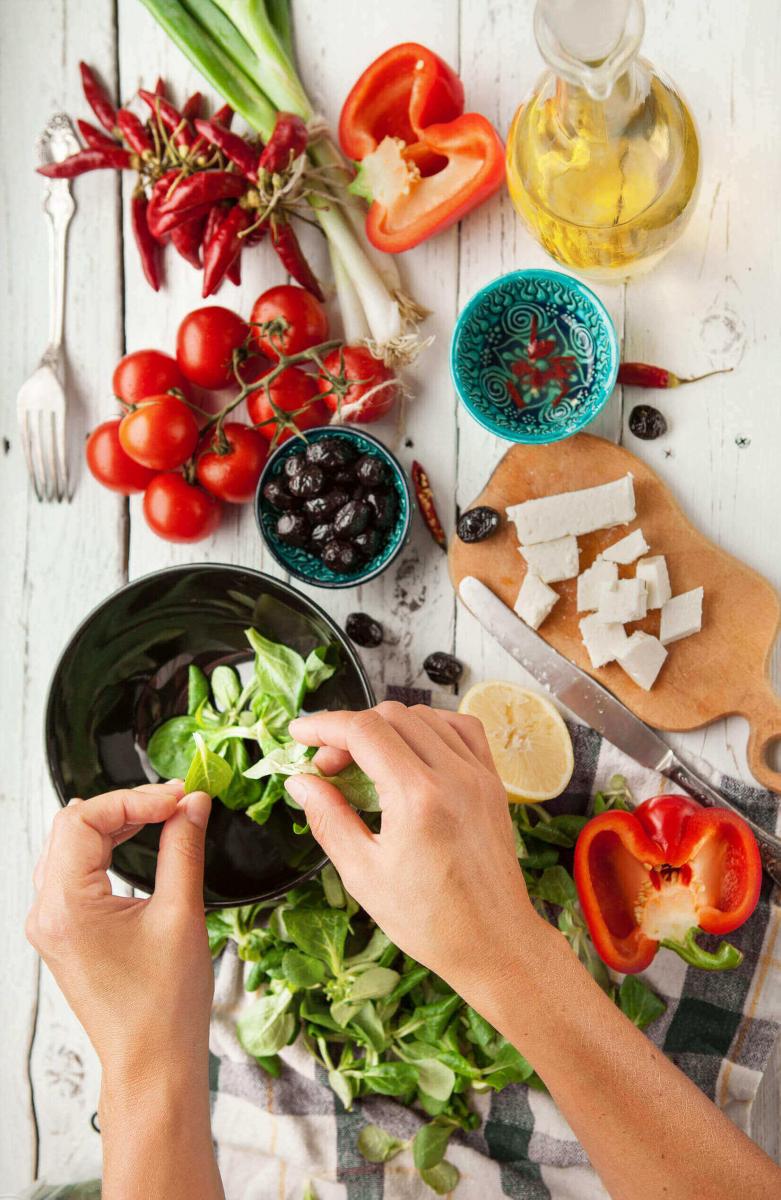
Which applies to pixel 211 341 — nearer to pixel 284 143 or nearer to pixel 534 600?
pixel 284 143

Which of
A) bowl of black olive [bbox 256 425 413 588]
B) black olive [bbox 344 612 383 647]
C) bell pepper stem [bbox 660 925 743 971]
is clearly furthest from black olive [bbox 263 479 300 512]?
bell pepper stem [bbox 660 925 743 971]

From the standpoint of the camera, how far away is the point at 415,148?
1.50m

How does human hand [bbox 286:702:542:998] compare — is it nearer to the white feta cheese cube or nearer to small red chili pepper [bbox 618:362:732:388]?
the white feta cheese cube

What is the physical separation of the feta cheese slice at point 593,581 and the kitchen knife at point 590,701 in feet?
0.28

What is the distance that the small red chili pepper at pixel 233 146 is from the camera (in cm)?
153

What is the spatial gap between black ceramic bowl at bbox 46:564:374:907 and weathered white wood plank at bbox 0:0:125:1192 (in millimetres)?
241

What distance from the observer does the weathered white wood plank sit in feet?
5.60

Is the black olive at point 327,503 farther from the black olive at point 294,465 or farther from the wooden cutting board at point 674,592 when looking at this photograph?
the wooden cutting board at point 674,592

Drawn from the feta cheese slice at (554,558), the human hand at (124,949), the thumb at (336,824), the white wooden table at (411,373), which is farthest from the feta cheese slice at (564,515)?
the human hand at (124,949)

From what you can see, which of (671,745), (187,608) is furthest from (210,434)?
(671,745)

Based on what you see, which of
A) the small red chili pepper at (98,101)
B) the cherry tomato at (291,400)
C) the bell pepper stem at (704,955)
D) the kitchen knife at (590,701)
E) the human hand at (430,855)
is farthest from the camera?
the small red chili pepper at (98,101)

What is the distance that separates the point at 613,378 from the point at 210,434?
0.64m

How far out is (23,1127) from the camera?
1717 millimetres

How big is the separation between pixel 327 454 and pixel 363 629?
291 millimetres
